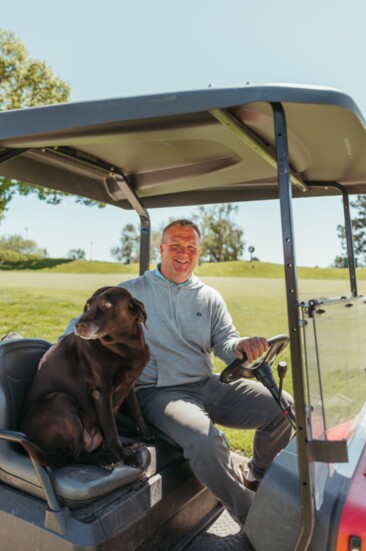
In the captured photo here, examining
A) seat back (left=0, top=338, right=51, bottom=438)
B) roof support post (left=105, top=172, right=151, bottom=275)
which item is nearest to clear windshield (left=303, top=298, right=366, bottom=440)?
seat back (left=0, top=338, right=51, bottom=438)

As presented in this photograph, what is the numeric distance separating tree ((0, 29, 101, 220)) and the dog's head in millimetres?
11932

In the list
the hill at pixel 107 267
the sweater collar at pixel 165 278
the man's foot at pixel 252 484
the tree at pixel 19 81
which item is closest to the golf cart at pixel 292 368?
the man's foot at pixel 252 484

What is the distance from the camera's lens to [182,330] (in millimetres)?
2635

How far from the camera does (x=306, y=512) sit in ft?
4.49

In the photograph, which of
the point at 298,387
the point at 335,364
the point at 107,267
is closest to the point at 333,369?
the point at 335,364

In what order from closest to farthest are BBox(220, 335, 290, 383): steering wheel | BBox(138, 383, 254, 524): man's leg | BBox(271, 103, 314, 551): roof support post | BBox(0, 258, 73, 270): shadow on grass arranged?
BBox(271, 103, 314, 551): roof support post, BBox(138, 383, 254, 524): man's leg, BBox(220, 335, 290, 383): steering wheel, BBox(0, 258, 73, 270): shadow on grass

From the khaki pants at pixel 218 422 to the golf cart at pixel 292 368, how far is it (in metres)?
0.13

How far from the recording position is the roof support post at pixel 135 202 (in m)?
2.76

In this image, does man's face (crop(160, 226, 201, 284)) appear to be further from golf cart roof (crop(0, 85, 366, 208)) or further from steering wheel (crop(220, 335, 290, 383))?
steering wheel (crop(220, 335, 290, 383))

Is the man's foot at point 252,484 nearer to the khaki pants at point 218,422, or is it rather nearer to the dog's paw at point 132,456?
the khaki pants at point 218,422

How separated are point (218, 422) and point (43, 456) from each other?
42.3 inches

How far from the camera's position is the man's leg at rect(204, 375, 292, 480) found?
2381 mm

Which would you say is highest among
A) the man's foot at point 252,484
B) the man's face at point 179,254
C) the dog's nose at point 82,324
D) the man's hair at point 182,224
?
the man's hair at point 182,224

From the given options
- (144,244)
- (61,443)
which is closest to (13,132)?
(61,443)
